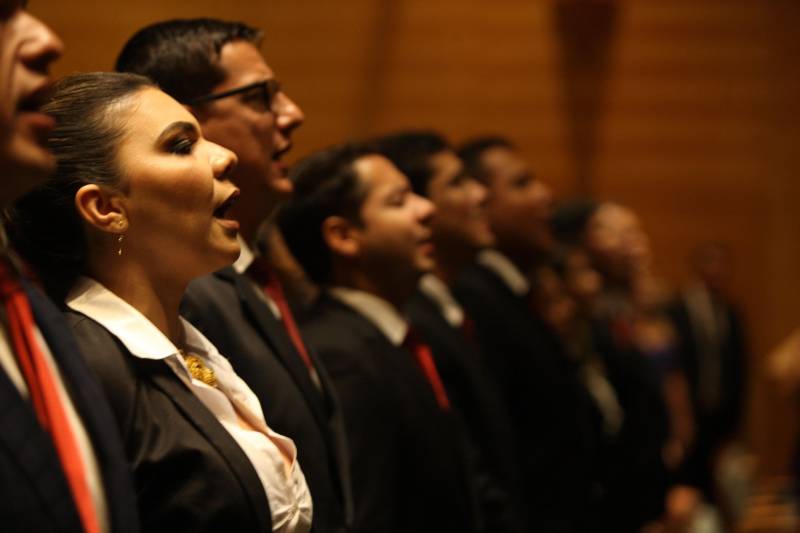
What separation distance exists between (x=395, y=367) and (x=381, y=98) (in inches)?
159

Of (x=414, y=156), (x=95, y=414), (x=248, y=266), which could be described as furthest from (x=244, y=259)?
(x=414, y=156)

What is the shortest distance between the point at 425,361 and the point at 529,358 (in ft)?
3.18

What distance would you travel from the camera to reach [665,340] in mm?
7832

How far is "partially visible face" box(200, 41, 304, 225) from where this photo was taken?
2.82 m

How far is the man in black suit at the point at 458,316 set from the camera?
12.5 ft

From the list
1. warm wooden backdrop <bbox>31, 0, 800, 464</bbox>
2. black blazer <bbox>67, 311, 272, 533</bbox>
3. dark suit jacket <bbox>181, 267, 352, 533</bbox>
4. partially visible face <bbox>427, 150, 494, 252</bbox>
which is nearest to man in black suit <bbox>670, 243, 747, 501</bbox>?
warm wooden backdrop <bbox>31, 0, 800, 464</bbox>

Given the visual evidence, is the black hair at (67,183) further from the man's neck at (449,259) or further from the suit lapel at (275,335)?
the man's neck at (449,259)

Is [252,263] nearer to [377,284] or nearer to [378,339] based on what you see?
[378,339]

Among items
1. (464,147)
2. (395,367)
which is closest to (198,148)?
(395,367)

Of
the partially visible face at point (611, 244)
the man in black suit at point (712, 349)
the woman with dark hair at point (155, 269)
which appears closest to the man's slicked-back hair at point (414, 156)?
the woman with dark hair at point (155, 269)

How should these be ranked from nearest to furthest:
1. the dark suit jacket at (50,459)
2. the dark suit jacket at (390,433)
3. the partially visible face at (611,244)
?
the dark suit jacket at (50,459)
the dark suit jacket at (390,433)
the partially visible face at (611,244)

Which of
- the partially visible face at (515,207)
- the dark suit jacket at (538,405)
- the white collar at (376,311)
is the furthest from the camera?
the partially visible face at (515,207)

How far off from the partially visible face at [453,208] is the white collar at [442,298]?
145 mm

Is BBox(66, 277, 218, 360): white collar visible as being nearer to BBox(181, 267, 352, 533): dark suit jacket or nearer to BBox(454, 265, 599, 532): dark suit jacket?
BBox(181, 267, 352, 533): dark suit jacket
